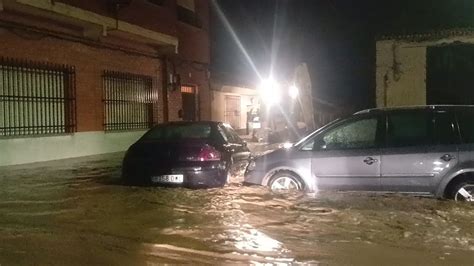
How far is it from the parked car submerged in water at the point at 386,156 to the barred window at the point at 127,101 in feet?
29.6

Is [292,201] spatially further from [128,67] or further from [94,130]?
[128,67]

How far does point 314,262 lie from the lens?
530cm

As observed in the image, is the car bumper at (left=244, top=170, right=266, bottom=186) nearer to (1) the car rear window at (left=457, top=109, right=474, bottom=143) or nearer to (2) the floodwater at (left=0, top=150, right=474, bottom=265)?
(2) the floodwater at (left=0, top=150, right=474, bottom=265)

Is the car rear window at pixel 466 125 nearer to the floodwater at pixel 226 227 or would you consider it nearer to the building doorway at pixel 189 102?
the floodwater at pixel 226 227

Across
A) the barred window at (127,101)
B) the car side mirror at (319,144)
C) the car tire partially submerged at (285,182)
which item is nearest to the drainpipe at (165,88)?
the barred window at (127,101)

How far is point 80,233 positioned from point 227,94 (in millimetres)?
20246

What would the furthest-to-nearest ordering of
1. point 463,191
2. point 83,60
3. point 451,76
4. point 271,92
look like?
point 271,92 < point 451,76 < point 83,60 < point 463,191

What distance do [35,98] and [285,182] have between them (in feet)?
25.5

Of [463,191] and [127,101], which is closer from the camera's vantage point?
[463,191]

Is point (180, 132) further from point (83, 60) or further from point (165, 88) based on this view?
point (165, 88)

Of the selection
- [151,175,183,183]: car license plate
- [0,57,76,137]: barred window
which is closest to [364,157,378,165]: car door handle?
[151,175,183,183]: car license plate

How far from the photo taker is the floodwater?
5.52m

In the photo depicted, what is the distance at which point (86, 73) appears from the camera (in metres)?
15.7

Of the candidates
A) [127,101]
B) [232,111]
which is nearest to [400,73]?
[127,101]
